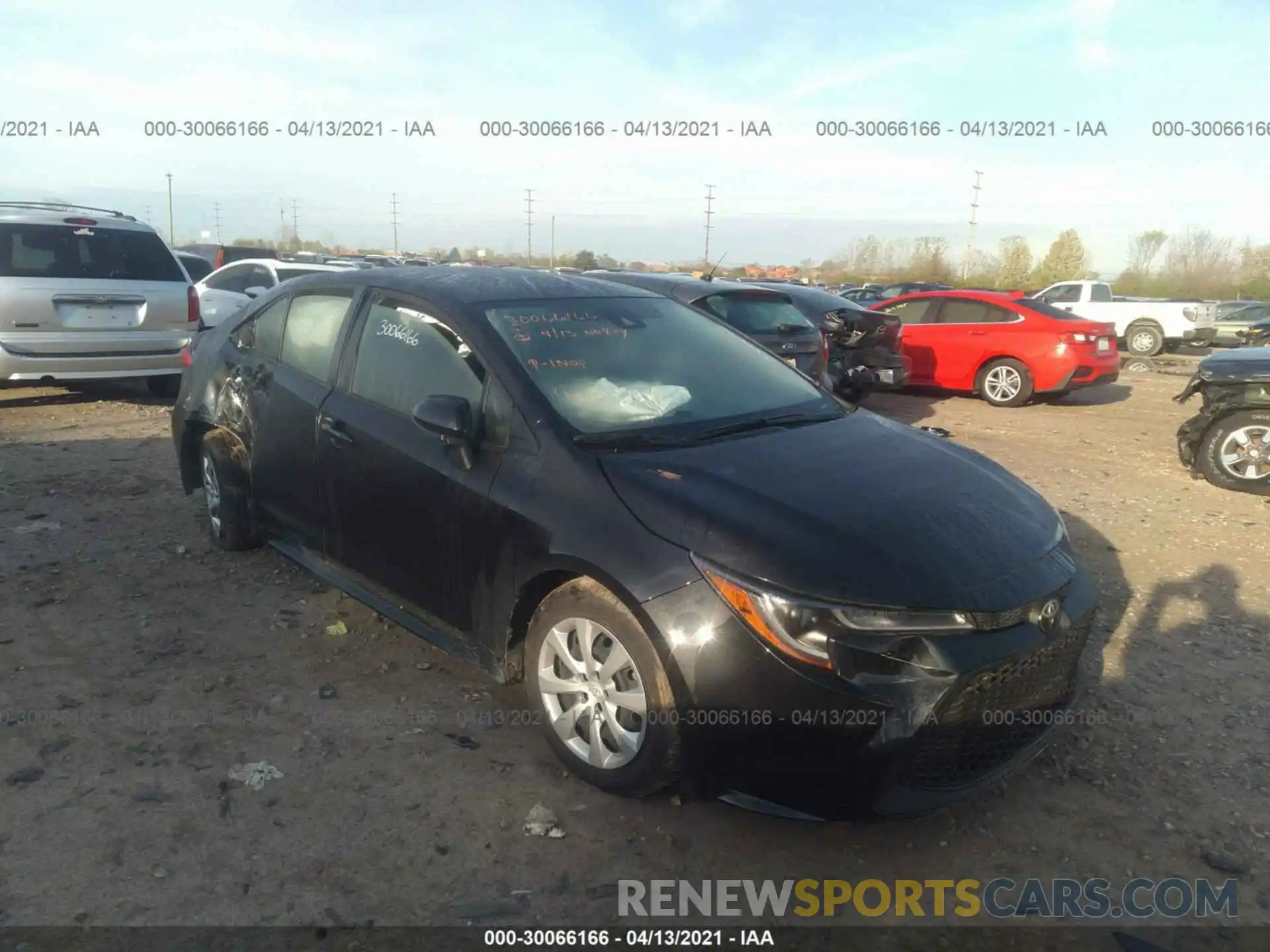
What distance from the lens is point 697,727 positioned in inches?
106

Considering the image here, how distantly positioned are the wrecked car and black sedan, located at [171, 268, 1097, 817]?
5.01 meters

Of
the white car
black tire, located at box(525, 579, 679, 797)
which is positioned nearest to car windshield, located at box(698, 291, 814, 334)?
black tire, located at box(525, 579, 679, 797)

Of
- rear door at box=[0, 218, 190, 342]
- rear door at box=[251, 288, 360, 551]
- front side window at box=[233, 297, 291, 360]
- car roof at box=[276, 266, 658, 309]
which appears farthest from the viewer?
rear door at box=[0, 218, 190, 342]

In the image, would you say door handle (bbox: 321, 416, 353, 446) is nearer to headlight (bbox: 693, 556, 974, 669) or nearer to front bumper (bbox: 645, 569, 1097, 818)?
front bumper (bbox: 645, 569, 1097, 818)

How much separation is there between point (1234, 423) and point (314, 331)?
7.04 metres

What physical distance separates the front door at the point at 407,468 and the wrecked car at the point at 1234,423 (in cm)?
668

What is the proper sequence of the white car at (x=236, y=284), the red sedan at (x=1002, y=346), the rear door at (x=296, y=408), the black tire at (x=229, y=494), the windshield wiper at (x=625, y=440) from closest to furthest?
the windshield wiper at (x=625, y=440) < the rear door at (x=296, y=408) < the black tire at (x=229, y=494) < the red sedan at (x=1002, y=346) < the white car at (x=236, y=284)

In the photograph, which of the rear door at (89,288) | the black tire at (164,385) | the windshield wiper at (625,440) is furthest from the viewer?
the black tire at (164,385)

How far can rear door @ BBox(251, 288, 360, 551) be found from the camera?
413 cm

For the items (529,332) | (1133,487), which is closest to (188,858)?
(529,332)

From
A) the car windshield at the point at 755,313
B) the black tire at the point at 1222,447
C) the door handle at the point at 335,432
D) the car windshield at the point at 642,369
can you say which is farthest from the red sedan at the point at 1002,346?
the door handle at the point at 335,432

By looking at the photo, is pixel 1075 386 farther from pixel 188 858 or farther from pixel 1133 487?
pixel 188 858

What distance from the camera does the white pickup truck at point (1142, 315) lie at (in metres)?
→ 20.6

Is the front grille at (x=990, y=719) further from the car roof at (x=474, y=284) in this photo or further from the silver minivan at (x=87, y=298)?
the silver minivan at (x=87, y=298)
